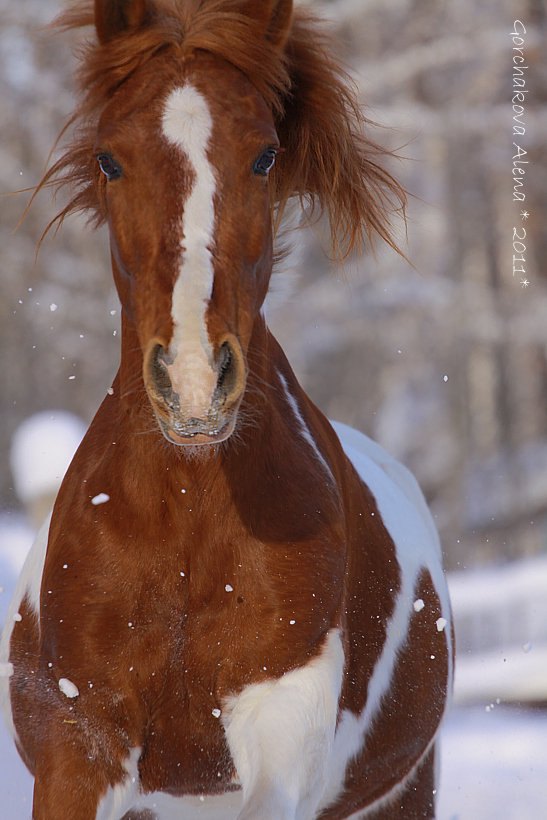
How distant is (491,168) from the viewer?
1758 centimetres

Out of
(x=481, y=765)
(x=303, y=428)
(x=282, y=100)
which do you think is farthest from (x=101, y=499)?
(x=481, y=765)

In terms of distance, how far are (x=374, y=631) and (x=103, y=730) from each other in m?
0.96

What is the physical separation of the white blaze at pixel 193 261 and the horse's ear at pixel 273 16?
401 mm

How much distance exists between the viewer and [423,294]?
1638 centimetres

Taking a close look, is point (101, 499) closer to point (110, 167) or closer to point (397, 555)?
point (110, 167)

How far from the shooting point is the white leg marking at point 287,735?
9.13ft

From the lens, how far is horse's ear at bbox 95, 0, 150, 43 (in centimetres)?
296

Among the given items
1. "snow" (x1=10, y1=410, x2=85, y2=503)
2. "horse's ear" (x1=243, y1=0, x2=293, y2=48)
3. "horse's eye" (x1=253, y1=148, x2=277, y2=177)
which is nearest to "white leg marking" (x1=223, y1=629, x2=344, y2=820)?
"horse's eye" (x1=253, y1=148, x2=277, y2=177)

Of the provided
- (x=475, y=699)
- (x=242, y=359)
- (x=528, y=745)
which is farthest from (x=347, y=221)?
(x=475, y=699)

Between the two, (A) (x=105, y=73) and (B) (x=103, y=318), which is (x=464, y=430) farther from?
(A) (x=105, y=73)

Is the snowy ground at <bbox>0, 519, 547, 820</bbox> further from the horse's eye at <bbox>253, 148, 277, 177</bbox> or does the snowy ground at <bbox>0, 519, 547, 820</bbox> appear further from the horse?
the horse's eye at <bbox>253, 148, 277, 177</bbox>

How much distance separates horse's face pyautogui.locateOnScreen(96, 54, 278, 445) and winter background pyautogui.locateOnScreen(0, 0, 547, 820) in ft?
41.0

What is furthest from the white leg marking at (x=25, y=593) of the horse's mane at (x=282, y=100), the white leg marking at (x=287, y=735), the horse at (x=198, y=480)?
the horse's mane at (x=282, y=100)

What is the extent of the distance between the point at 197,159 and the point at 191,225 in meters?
0.15
